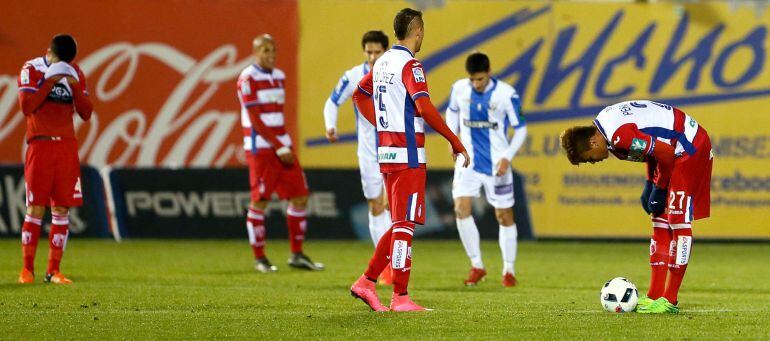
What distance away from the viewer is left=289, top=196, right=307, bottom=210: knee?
13.2 m

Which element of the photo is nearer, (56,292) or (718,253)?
(56,292)

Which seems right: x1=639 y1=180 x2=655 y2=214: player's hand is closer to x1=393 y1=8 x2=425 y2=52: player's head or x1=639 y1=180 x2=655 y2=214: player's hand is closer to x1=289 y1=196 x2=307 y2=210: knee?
x1=393 y1=8 x2=425 y2=52: player's head

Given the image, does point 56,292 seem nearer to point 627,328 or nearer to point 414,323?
point 414,323

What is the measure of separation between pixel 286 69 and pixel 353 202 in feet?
8.09

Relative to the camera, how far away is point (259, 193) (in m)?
13.1

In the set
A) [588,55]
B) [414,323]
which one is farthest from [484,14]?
[414,323]

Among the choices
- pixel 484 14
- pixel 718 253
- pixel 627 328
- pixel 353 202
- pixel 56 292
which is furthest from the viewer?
pixel 484 14

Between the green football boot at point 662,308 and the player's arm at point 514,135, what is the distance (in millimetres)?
3023

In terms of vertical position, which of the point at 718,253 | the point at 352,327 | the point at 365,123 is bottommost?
the point at 718,253

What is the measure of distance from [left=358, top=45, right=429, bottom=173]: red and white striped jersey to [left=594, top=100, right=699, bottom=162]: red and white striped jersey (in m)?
1.21

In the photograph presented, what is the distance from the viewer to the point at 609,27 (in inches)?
718

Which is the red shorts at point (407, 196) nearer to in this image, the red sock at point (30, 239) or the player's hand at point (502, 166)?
the player's hand at point (502, 166)

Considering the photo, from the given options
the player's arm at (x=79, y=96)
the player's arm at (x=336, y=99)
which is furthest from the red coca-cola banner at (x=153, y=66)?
the player's arm at (x=79, y=96)

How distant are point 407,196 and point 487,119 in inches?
133
